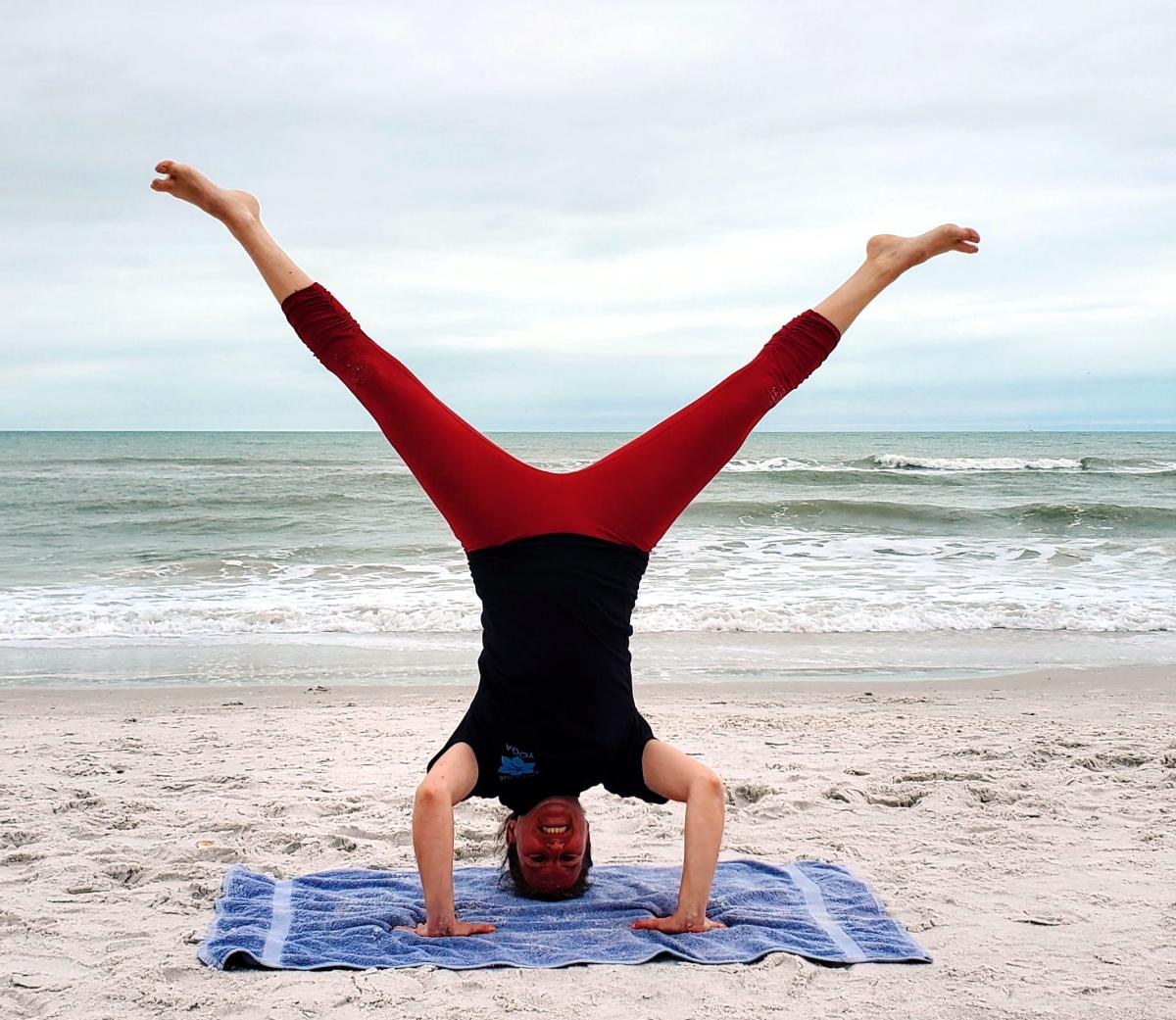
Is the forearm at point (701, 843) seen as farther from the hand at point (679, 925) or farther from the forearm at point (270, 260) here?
the forearm at point (270, 260)

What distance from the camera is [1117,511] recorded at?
2155 cm

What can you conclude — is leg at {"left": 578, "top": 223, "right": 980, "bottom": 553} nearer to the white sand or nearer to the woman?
the woman

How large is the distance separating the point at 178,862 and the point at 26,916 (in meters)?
0.69

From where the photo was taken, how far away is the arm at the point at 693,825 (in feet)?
12.1

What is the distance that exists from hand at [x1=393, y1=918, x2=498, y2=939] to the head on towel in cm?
32

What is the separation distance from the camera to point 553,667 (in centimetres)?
371

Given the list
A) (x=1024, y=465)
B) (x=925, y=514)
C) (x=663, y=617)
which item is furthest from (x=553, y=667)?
(x=1024, y=465)

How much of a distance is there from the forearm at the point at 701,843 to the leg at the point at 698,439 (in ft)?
2.69

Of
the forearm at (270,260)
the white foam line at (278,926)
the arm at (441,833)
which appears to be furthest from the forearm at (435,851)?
the forearm at (270,260)

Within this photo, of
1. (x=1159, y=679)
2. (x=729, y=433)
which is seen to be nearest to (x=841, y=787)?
(x=729, y=433)

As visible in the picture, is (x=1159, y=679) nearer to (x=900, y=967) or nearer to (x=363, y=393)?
(x=900, y=967)

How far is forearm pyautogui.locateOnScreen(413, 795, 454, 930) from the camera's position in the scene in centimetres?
356

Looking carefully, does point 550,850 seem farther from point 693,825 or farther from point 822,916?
point 822,916

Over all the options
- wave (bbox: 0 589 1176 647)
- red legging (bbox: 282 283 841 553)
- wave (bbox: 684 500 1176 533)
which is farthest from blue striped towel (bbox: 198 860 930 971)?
wave (bbox: 684 500 1176 533)
